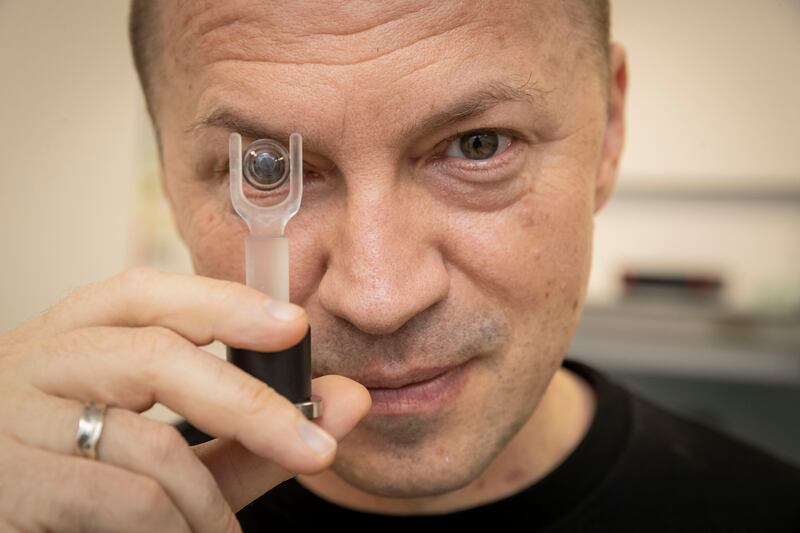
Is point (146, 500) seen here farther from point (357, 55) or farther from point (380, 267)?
point (357, 55)

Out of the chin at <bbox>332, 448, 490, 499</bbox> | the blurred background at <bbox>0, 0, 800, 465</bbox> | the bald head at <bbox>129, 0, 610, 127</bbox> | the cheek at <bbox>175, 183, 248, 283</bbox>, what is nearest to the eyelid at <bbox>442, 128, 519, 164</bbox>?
the bald head at <bbox>129, 0, 610, 127</bbox>

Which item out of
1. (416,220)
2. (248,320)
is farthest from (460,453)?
(248,320)

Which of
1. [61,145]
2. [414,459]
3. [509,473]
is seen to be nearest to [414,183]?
[414,459]

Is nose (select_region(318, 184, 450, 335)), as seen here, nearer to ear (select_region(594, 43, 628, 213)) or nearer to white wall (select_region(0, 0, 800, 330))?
ear (select_region(594, 43, 628, 213))

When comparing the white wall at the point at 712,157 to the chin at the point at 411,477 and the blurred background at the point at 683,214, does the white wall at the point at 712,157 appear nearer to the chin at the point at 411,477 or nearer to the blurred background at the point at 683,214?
the blurred background at the point at 683,214

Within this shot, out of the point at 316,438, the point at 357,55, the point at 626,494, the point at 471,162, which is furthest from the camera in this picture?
the point at 626,494

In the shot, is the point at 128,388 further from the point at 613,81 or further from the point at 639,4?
the point at 639,4

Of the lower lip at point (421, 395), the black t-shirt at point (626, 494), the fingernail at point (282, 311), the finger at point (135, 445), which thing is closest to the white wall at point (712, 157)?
the black t-shirt at point (626, 494)
